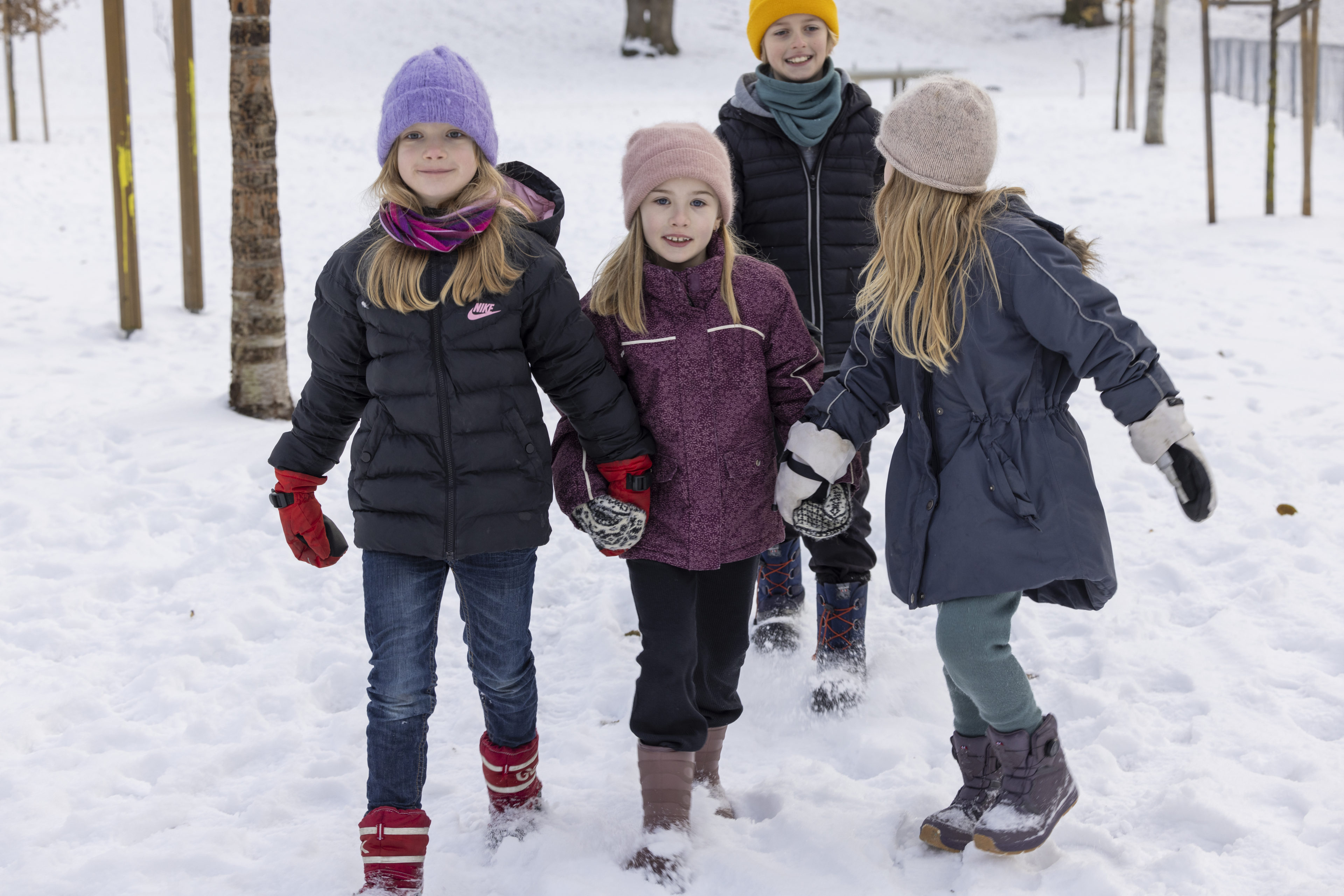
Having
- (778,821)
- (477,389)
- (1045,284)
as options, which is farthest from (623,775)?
(1045,284)

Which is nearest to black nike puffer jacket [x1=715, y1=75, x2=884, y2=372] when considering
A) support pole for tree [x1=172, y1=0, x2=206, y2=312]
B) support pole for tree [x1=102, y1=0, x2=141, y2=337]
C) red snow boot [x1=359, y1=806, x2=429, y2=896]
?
red snow boot [x1=359, y1=806, x2=429, y2=896]

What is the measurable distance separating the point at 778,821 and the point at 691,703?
43 centimetres

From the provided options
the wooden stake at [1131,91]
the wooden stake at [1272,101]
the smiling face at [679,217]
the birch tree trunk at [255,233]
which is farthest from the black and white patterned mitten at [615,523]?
the wooden stake at [1131,91]

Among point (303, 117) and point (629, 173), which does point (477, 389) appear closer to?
point (629, 173)

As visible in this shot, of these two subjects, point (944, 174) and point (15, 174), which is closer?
point (944, 174)

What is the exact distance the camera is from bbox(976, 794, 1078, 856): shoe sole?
2451 millimetres

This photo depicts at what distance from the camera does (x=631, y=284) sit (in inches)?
101

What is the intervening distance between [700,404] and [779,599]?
54.3 inches

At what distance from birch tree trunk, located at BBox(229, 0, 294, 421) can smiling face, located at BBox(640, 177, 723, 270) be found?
3073 millimetres

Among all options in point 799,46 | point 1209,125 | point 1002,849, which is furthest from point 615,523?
point 1209,125

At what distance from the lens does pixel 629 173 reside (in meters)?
2.63

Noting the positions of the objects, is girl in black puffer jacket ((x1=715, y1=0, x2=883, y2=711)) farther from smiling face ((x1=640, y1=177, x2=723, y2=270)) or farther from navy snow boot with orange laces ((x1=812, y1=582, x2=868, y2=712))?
smiling face ((x1=640, y1=177, x2=723, y2=270))

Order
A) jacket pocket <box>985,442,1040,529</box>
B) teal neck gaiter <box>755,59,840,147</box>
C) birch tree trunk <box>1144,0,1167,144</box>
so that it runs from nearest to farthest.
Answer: jacket pocket <box>985,442,1040,529</box>
teal neck gaiter <box>755,59,840,147</box>
birch tree trunk <box>1144,0,1167,144</box>

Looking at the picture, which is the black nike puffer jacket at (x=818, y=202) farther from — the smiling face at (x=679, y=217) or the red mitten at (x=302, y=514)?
the red mitten at (x=302, y=514)
